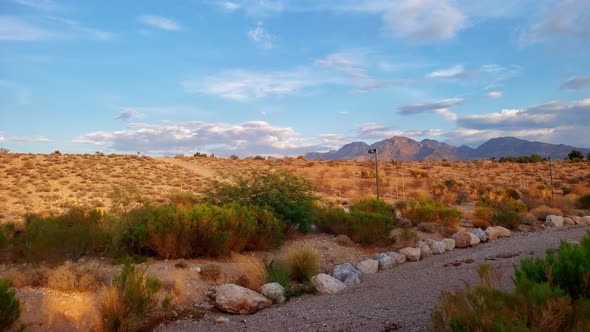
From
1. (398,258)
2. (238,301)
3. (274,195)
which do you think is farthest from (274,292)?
(274,195)

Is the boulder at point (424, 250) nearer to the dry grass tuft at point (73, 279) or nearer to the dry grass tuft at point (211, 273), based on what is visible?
the dry grass tuft at point (211, 273)

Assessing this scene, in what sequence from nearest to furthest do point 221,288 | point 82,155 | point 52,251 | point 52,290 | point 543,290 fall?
point 543,290 < point 52,290 < point 221,288 < point 52,251 < point 82,155

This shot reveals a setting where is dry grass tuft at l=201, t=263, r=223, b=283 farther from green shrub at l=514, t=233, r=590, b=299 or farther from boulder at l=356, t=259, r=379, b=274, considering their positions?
green shrub at l=514, t=233, r=590, b=299

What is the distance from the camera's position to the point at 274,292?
11.1 m

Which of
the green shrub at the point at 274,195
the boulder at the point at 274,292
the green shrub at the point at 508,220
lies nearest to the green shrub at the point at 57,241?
the green shrub at the point at 274,195

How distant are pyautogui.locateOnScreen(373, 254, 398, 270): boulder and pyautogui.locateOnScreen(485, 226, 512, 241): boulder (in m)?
6.77

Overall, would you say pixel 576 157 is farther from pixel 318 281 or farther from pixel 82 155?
pixel 318 281

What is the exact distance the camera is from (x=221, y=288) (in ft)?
35.3

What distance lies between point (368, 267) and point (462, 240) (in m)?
5.96

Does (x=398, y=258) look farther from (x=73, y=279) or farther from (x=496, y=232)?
(x=73, y=279)

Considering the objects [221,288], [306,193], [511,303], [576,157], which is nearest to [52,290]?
[221,288]

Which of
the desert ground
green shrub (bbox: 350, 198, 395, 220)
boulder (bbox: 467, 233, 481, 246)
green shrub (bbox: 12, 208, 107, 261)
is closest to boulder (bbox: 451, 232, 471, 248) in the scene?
boulder (bbox: 467, 233, 481, 246)

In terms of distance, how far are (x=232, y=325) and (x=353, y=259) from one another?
22.9 feet

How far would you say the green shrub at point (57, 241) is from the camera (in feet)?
43.8
